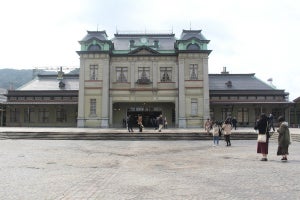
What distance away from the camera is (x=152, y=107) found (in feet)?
156

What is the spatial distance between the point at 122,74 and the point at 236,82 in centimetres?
1632

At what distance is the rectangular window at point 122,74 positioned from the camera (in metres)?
45.3

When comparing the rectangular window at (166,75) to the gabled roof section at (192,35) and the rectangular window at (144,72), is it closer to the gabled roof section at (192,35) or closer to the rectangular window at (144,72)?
the rectangular window at (144,72)

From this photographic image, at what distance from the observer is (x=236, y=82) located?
165ft

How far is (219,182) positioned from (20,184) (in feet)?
16.4

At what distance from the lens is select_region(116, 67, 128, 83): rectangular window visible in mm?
Result: 45312

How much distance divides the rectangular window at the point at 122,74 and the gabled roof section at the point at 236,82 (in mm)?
11852

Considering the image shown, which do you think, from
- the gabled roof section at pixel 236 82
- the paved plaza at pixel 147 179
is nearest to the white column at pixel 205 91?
the gabled roof section at pixel 236 82

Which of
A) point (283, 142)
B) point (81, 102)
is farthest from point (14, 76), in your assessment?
point (283, 142)

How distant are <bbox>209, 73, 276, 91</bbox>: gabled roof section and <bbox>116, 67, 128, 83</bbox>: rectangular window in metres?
11.9

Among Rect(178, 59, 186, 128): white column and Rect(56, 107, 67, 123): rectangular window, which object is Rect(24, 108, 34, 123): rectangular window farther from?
Rect(178, 59, 186, 128): white column

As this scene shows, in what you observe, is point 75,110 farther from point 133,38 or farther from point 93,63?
point 133,38

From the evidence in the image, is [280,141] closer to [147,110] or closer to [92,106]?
[92,106]

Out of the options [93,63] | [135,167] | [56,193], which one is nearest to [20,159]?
[135,167]
